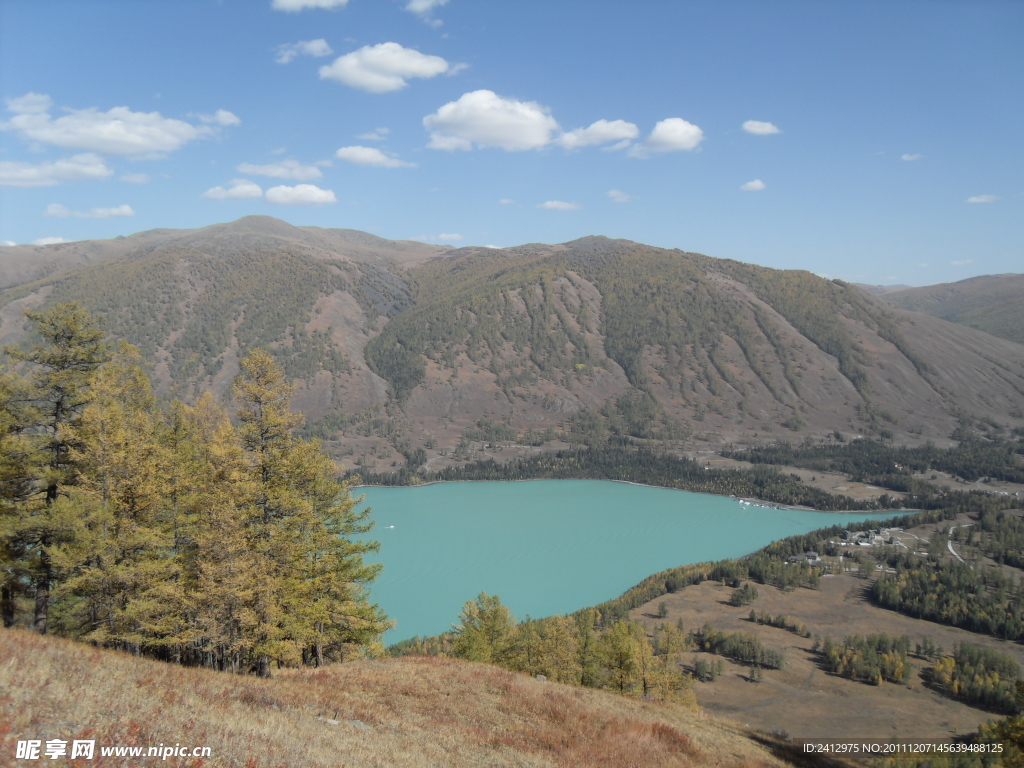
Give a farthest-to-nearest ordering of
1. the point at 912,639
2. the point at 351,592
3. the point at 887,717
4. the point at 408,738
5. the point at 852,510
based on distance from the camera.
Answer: the point at 852,510 → the point at 912,639 → the point at 887,717 → the point at 351,592 → the point at 408,738

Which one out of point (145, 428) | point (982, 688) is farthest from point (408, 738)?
point (982, 688)

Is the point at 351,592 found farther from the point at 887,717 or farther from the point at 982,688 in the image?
the point at 982,688

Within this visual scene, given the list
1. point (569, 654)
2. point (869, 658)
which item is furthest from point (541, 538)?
point (569, 654)

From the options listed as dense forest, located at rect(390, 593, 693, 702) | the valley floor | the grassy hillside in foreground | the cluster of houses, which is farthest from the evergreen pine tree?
the cluster of houses

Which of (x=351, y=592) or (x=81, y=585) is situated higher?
(x=81, y=585)

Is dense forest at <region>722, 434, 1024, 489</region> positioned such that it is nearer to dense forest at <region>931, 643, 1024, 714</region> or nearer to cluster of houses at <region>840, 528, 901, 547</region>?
cluster of houses at <region>840, 528, 901, 547</region>

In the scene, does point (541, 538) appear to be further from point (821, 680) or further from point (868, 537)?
point (868, 537)

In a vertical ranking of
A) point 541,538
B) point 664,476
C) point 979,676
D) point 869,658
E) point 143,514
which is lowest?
point 869,658

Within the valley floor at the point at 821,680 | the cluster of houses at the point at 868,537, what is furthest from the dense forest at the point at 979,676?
the cluster of houses at the point at 868,537
